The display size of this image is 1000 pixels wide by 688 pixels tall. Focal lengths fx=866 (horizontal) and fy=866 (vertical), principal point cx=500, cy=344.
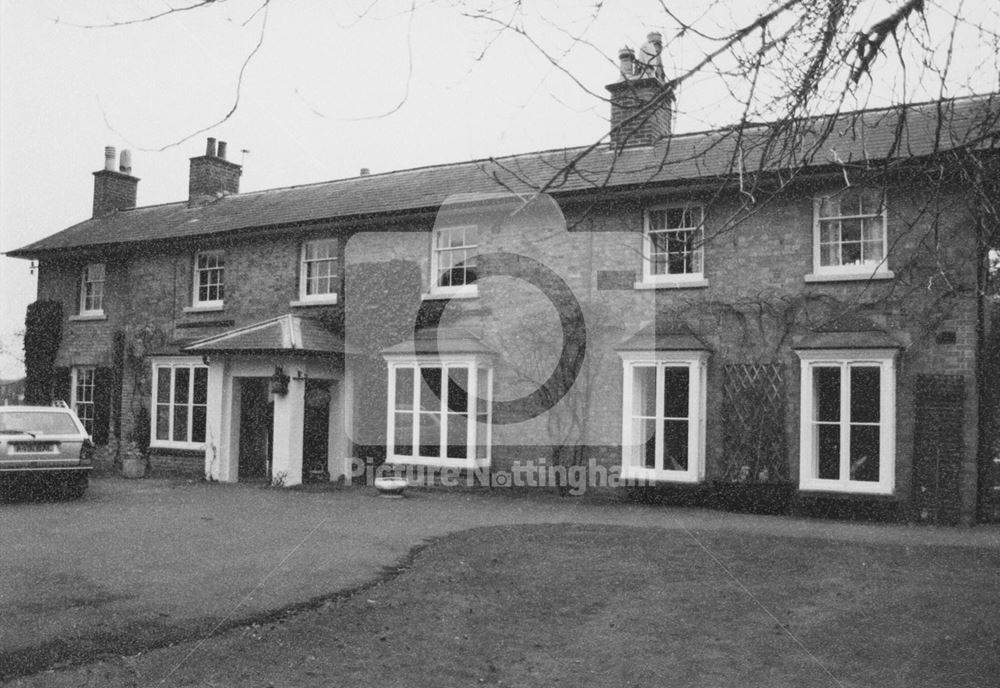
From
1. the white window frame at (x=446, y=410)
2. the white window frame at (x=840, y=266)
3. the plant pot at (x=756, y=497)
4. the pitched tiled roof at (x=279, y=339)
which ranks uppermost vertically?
the white window frame at (x=840, y=266)

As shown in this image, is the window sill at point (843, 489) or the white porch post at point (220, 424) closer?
the window sill at point (843, 489)

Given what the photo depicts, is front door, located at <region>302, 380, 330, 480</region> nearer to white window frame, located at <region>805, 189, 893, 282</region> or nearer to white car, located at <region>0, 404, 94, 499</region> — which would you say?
white car, located at <region>0, 404, 94, 499</region>

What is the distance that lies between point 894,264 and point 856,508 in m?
3.68

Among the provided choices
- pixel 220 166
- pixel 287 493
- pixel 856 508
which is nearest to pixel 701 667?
pixel 856 508

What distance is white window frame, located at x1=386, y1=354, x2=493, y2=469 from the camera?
609 inches

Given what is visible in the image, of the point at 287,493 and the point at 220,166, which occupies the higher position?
the point at 220,166

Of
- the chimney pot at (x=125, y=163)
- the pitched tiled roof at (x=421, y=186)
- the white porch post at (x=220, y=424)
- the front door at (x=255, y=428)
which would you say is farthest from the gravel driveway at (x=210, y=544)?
the chimney pot at (x=125, y=163)

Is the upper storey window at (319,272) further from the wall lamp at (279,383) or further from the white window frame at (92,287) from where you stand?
the white window frame at (92,287)

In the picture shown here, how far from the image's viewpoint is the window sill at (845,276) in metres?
12.8

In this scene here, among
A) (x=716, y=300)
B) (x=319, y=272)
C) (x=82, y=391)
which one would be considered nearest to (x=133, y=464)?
(x=82, y=391)

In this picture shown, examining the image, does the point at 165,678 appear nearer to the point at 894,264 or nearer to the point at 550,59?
the point at 550,59

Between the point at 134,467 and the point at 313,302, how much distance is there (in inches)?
213

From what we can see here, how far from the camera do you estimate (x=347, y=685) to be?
5223 mm

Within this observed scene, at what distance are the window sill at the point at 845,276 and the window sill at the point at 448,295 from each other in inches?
233
